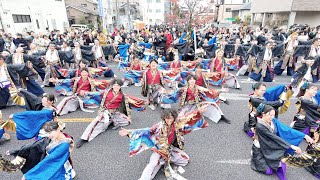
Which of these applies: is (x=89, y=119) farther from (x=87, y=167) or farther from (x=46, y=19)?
(x=46, y=19)

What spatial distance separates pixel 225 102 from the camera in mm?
5844

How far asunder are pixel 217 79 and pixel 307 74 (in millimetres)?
2453

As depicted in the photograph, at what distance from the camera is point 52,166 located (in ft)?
8.28

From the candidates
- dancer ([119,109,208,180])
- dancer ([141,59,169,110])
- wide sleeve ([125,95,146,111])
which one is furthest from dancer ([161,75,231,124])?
dancer ([119,109,208,180])

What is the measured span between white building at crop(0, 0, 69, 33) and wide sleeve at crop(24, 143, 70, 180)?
611 inches

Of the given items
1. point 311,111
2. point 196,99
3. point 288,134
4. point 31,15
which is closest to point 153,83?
point 196,99

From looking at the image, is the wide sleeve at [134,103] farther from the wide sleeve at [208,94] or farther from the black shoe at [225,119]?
the black shoe at [225,119]

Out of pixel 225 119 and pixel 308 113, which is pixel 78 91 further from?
pixel 308 113

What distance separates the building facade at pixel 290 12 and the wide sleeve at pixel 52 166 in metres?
19.5

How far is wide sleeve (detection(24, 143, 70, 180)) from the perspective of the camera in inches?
95.7

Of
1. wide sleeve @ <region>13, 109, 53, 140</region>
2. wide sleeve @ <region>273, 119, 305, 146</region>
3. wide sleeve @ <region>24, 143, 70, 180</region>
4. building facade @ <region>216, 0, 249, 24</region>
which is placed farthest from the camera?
building facade @ <region>216, 0, 249, 24</region>

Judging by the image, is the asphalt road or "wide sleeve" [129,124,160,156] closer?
"wide sleeve" [129,124,160,156]

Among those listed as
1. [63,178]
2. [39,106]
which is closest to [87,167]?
[63,178]

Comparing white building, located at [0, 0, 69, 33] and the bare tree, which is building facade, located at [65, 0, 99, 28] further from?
the bare tree
